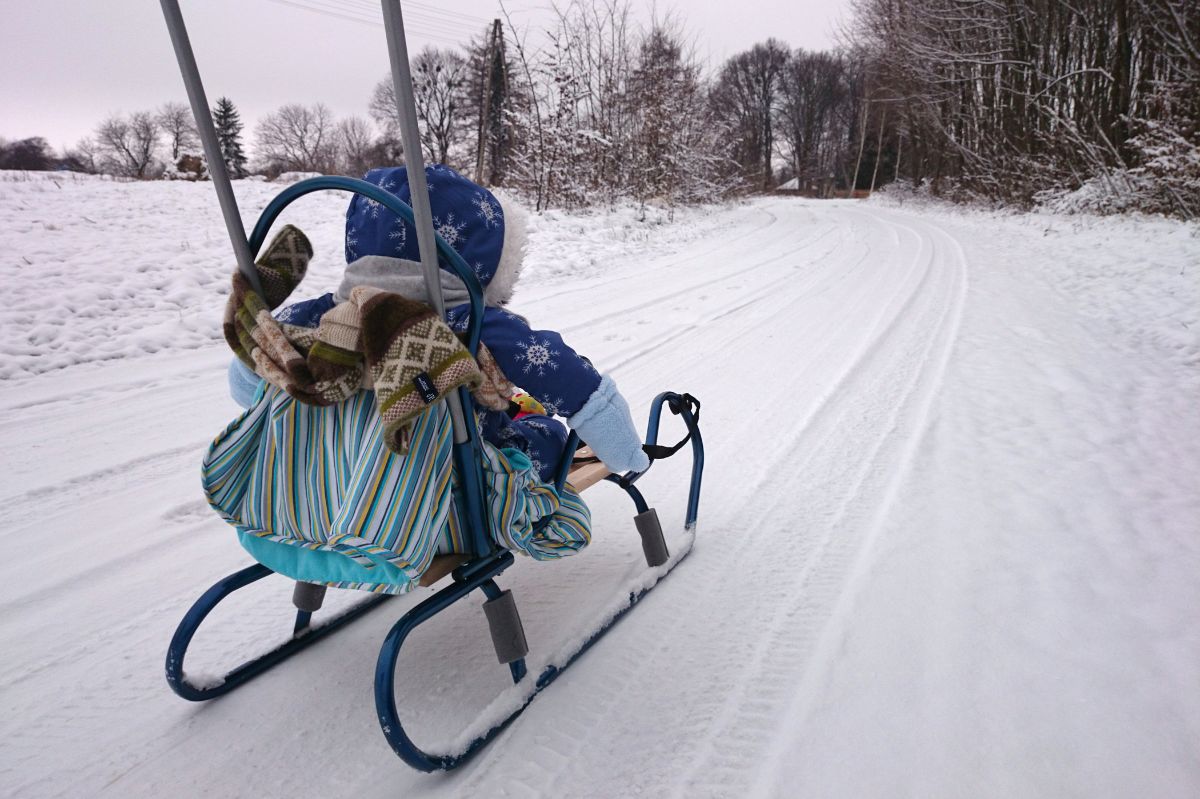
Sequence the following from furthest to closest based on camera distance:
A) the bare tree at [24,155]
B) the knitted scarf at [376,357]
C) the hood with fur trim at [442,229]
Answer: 1. the bare tree at [24,155]
2. the hood with fur trim at [442,229]
3. the knitted scarf at [376,357]

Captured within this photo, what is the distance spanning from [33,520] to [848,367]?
4459 millimetres

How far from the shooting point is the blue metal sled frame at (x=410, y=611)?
4.50 ft

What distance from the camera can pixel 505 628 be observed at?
1.61 m

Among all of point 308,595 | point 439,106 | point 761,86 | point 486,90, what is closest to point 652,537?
point 308,595

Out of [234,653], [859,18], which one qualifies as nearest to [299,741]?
[234,653]

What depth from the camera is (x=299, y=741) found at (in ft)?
5.29

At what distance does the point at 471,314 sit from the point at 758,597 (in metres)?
1.39

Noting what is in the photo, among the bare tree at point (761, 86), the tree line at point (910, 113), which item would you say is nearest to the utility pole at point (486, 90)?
the tree line at point (910, 113)

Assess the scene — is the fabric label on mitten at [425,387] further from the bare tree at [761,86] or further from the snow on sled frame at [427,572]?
the bare tree at [761,86]

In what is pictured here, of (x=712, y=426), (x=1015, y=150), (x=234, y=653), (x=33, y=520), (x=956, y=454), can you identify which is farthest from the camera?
(x=1015, y=150)

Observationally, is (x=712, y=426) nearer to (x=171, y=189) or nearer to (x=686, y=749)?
(x=686, y=749)

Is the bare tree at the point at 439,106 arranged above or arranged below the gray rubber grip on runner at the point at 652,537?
above

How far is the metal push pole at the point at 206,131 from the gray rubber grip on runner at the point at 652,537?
1384mm

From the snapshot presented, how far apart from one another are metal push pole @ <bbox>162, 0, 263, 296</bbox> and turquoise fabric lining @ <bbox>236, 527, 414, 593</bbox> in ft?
2.04
